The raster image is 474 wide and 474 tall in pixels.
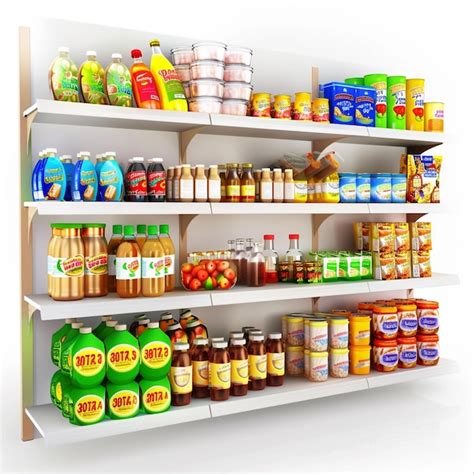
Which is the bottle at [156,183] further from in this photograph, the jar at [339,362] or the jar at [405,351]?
the jar at [405,351]

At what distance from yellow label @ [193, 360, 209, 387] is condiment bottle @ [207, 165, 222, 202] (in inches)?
33.5

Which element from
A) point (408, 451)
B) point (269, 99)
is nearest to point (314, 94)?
point (269, 99)

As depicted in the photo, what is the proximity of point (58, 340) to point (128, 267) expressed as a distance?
525mm

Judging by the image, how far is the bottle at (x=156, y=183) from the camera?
3.37 meters

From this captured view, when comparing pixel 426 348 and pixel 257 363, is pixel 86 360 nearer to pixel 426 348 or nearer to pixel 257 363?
pixel 257 363

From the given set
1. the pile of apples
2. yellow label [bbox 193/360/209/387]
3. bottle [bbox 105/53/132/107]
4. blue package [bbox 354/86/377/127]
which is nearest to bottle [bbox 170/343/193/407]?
yellow label [bbox 193/360/209/387]

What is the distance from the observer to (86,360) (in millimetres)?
3082

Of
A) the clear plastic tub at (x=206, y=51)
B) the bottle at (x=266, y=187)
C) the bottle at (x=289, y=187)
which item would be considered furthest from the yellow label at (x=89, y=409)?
the clear plastic tub at (x=206, y=51)

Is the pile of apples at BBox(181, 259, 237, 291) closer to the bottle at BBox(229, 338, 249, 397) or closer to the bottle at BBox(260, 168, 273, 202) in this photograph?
the bottle at BBox(229, 338, 249, 397)

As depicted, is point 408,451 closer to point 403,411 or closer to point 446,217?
point 403,411

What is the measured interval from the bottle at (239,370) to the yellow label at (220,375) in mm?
84

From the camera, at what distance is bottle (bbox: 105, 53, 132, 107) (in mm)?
3254

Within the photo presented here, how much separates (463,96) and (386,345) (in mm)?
2205

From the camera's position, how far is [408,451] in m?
3.29
